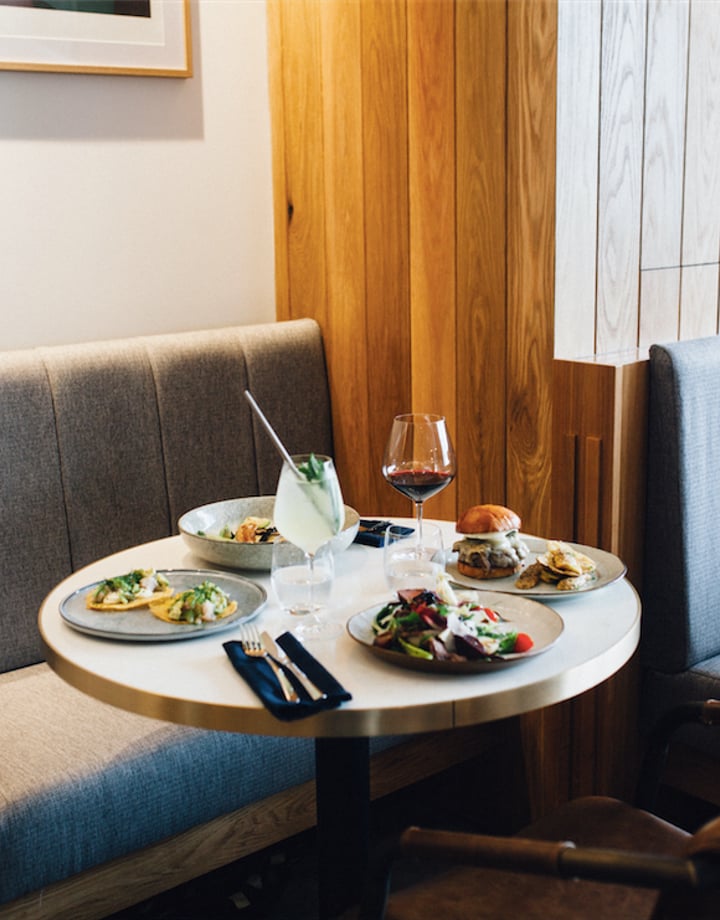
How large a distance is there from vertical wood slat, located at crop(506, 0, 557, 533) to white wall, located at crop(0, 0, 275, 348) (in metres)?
0.83

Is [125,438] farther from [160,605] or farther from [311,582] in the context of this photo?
[311,582]

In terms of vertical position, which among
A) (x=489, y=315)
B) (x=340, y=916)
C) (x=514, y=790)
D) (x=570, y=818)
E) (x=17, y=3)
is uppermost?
(x=17, y=3)

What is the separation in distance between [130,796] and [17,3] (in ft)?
5.57

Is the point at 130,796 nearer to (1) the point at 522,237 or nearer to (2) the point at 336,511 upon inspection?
(2) the point at 336,511

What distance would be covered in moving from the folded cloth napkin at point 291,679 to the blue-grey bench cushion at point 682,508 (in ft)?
3.63

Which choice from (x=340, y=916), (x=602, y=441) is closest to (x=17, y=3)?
(x=602, y=441)

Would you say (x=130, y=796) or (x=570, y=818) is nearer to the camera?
(x=570, y=818)

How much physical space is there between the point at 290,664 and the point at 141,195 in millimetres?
1655

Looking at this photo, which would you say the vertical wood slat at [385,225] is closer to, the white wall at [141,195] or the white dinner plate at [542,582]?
the white wall at [141,195]

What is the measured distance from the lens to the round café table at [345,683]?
132 cm

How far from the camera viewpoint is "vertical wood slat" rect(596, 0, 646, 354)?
235 centimetres

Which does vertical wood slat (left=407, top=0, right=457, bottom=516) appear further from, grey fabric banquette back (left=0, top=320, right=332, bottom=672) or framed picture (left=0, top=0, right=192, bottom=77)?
framed picture (left=0, top=0, right=192, bottom=77)

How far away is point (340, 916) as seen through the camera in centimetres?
168

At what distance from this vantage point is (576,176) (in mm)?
2316
